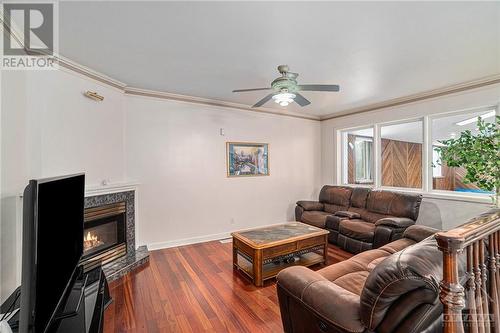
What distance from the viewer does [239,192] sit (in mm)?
4594

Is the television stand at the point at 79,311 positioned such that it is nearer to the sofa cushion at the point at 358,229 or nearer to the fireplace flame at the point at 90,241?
the fireplace flame at the point at 90,241

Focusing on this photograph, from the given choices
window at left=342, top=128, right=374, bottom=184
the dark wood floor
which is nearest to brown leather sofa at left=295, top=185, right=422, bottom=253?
the dark wood floor

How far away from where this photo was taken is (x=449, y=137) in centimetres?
386

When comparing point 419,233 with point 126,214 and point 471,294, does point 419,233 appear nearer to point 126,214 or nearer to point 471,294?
point 471,294

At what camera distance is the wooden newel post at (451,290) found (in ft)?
3.12

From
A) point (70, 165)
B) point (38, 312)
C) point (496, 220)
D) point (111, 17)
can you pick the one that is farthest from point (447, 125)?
point (70, 165)

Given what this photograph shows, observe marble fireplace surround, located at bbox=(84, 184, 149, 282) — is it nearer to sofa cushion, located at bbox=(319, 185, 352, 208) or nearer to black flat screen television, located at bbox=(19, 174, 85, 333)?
black flat screen television, located at bbox=(19, 174, 85, 333)

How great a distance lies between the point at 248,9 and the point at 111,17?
114cm

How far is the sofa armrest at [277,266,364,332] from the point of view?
1.26 m

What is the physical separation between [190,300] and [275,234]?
1291 mm

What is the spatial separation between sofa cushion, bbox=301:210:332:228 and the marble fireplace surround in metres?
2.88

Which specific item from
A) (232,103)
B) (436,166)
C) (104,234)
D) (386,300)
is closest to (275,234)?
(386,300)

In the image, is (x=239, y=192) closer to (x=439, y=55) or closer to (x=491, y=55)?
(x=439, y=55)

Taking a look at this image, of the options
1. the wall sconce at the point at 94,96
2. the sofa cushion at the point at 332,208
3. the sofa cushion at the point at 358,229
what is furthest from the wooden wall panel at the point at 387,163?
the wall sconce at the point at 94,96
